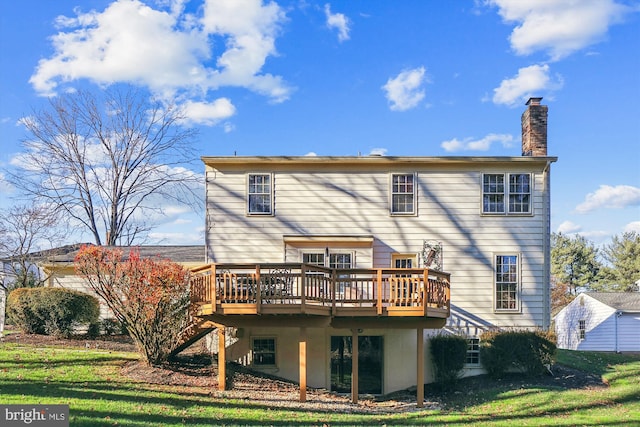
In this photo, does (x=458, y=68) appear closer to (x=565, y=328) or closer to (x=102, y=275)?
(x=102, y=275)

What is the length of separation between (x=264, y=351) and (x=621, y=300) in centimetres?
2118

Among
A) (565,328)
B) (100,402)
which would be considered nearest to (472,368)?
(100,402)

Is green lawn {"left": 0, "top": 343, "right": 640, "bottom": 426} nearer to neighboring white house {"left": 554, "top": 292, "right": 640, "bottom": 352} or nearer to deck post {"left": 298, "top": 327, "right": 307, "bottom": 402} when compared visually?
deck post {"left": 298, "top": 327, "right": 307, "bottom": 402}

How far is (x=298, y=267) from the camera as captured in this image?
1270 centimetres

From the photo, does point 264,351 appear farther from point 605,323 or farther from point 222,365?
point 605,323

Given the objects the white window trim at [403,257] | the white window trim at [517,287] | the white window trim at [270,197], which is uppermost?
the white window trim at [270,197]

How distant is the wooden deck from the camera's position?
12508 millimetres

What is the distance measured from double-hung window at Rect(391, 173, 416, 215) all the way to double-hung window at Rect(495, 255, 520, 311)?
10.3ft

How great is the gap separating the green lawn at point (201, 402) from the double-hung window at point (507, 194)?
16.9 ft

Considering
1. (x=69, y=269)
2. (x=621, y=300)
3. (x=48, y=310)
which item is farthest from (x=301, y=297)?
(x=621, y=300)

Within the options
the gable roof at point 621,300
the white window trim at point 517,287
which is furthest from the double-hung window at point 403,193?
the gable roof at point 621,300

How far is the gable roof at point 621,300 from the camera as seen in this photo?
89.8 ft

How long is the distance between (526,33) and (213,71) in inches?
471

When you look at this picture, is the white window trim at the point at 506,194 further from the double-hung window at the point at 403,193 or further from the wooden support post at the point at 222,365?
the wooden support post at the point at 222,365
